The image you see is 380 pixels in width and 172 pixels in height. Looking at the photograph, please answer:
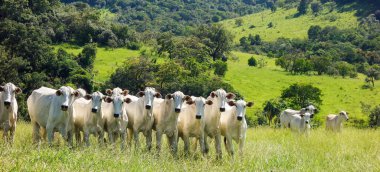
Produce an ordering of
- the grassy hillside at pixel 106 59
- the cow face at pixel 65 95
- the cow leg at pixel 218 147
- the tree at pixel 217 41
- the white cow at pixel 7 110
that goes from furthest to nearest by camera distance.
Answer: the tree at pixel 217 41
the grassy hillside at pixel 106 59
the cow leg at pixel 218 147
the white cow at pixel 7 110
the cow face at pixel 65 95

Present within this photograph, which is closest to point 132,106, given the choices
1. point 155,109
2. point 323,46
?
point 155,109

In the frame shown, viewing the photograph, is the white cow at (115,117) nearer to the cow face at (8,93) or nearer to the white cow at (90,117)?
the white cow at (90,117)

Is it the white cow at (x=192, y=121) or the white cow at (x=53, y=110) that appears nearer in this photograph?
the white cow at (x=53, y=110)

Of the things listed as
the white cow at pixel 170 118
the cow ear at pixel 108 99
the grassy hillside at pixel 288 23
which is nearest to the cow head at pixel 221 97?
the white cow at pixel 170 118

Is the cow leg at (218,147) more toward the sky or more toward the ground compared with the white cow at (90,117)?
more toward the ground

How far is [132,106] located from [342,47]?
115650 mm

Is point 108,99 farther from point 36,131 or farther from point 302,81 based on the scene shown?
point 302,81

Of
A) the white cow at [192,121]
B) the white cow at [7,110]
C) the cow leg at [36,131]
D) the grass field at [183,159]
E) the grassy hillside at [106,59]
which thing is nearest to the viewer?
the grass field at [183,159]

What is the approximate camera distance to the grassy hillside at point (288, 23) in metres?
153

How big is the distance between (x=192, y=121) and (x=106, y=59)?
222 ft

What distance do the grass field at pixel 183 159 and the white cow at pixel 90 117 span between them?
128 cm

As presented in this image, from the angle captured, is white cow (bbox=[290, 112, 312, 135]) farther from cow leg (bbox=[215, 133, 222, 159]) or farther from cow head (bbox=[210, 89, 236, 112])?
cow leg (bbox=[215, 133, 222, 159])

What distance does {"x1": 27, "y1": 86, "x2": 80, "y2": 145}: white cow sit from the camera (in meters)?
13.5

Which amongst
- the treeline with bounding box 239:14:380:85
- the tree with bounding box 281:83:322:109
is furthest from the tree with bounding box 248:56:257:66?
the tree with bounding box 281:83:322:109
